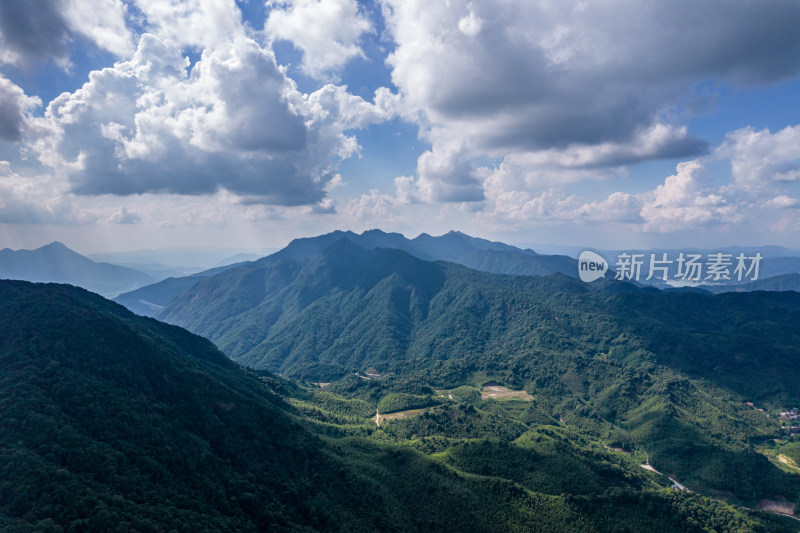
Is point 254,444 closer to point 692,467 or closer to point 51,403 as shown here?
point 51,403

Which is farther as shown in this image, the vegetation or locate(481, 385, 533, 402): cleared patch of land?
locate(481, 385, 533, 402): cleared patch of land

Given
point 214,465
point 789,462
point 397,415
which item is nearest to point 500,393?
point 397,415

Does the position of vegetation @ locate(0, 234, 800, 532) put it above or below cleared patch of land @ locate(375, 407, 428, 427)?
above

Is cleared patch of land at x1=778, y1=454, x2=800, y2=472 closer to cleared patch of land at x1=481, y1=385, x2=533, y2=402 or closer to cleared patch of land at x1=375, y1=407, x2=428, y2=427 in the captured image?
cleared patch of land at x1=481, y1=385, x2=533, y2=402

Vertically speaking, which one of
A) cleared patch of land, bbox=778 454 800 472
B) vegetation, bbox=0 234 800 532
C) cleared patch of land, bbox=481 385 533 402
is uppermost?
vegetation, bbox=0 234 800 532

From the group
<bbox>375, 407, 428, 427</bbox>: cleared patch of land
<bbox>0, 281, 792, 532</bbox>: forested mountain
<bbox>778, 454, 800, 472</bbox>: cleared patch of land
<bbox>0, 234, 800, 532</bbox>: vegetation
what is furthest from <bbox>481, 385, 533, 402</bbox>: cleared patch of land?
<bbox>778, 454, 800, 472</bbox>: cleared patch of land

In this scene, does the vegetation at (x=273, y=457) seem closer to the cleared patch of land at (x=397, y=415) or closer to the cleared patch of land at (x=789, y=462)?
the cleared patch of land at (x=397, y=415)

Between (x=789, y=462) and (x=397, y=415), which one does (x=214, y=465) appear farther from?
(x=789, y=462)
